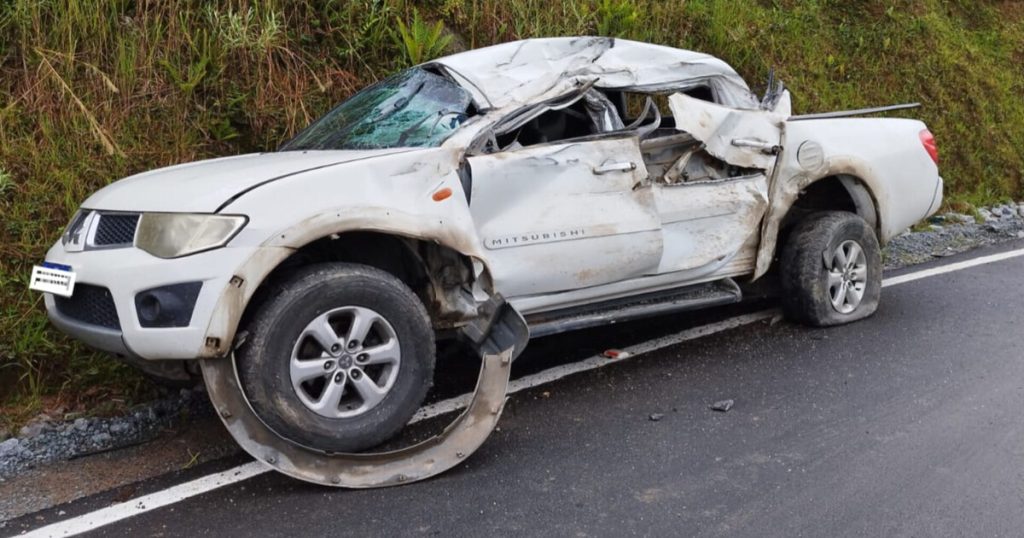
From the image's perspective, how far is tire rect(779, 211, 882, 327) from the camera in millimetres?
5707

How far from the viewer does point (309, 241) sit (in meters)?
3.82

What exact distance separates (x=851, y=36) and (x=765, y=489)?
29.5 feet

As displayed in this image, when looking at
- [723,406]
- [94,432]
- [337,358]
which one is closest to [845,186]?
[723,406]

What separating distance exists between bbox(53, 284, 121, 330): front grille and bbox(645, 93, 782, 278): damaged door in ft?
8.61

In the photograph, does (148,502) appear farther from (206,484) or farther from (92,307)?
(92,307)

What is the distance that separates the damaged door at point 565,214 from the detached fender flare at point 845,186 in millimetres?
1007

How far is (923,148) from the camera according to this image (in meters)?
6.19

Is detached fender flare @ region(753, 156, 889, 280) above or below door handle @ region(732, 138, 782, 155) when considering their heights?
below

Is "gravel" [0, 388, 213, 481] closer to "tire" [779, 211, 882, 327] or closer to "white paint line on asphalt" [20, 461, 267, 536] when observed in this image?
"white paint line on asphalt" [20, 461, 267, 536]

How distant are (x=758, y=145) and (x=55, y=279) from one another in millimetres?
3647

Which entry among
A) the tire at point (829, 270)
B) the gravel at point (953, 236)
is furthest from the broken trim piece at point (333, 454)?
the gravel at point (953, 236)

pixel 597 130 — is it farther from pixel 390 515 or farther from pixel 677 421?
pixel 390 515

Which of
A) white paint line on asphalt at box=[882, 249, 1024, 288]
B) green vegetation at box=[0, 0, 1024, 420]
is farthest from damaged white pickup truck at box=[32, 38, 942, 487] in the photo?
green vegetation at box=[0, 0, 1024, 420]

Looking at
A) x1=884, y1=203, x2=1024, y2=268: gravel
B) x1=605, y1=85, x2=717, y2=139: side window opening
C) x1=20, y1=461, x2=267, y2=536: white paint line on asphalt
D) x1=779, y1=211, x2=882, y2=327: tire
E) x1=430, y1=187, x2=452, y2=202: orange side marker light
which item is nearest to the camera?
x1=20, y1=461, x2=267, y2=536: white paint line on asphalt
